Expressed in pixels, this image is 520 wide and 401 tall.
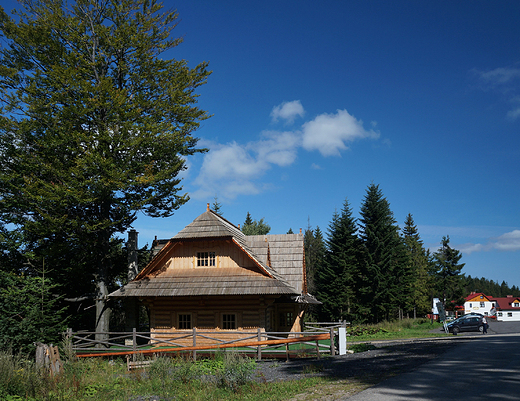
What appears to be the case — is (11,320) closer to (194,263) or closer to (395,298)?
(194,263)

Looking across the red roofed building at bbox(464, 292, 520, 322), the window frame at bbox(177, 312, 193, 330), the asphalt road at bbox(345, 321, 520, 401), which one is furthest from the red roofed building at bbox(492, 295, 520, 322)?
Result: the asphalt road at bbox(345, 321, 520, 401)

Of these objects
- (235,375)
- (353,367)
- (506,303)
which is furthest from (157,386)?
(506,303)

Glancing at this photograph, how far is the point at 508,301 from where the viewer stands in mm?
99312

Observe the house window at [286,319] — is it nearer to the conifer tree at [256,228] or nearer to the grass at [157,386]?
the grass at [157,386]

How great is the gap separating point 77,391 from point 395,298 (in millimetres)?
38310

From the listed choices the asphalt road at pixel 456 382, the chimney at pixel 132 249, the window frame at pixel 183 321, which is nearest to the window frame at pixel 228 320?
the window frame at pixel 183 321

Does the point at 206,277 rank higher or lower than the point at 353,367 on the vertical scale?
higher

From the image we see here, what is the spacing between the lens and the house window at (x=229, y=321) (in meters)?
21.7

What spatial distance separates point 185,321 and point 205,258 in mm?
3672

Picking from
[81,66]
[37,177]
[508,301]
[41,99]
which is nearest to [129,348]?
[37,177]

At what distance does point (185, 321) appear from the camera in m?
22.4

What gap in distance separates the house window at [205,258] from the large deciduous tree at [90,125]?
13.9ft

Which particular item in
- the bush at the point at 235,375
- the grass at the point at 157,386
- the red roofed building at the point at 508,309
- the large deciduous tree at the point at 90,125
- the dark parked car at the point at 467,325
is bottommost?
the red roofed building at the point at 508,309

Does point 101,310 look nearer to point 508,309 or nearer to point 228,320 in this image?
point 228,320
